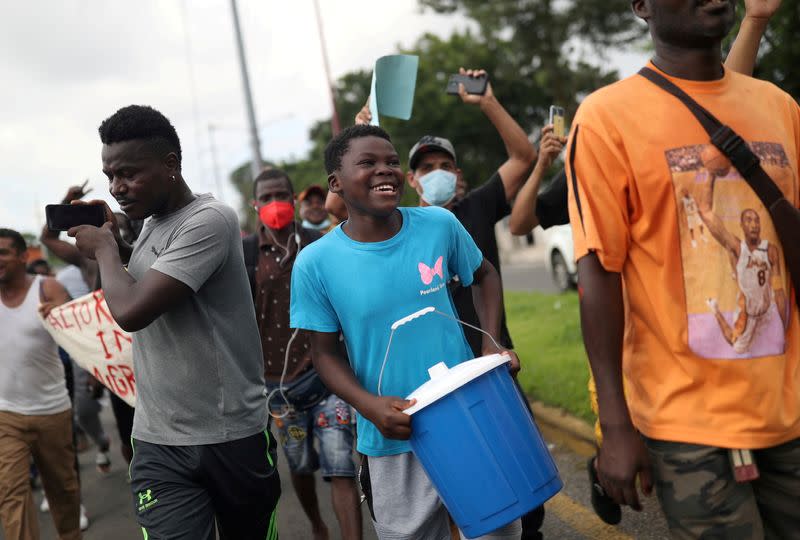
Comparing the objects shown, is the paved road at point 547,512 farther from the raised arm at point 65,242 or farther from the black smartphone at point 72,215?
the black smartphone at point 72,215

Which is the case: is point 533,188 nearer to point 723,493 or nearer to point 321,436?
point 321,436

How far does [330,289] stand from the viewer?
266 centimetres

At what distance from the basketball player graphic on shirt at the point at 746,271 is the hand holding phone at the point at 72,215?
7.06ft

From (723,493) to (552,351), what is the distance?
5.69 meters

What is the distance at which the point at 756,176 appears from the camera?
1.88m

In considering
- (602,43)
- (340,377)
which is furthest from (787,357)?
(602,43)

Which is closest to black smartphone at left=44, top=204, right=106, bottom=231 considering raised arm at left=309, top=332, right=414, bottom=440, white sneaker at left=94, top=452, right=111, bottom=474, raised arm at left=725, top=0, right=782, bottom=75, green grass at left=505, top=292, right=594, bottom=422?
raised arm at left=309, top=332, right=414, bottom=440

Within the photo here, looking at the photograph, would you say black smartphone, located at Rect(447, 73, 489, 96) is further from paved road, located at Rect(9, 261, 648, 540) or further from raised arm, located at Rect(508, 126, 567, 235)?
paved road, located at Rect(9, 261, 648, 540)

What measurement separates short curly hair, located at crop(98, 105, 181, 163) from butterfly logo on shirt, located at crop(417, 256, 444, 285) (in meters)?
1.05

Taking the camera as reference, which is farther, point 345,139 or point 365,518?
point 365,518

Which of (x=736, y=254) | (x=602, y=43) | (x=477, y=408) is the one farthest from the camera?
(x=602, y=43)

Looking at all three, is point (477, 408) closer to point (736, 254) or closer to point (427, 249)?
point (427, 249)

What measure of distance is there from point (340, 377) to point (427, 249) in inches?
21.0

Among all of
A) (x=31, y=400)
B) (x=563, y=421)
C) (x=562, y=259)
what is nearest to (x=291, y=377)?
(x=31, y=400)
